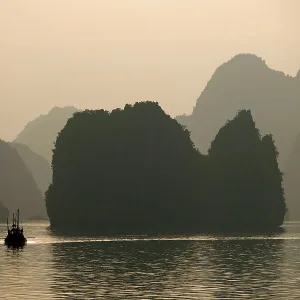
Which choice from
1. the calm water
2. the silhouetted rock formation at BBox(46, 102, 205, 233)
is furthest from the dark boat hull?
the silhouetted rock formation at BBox(46, 102, 205, 233)

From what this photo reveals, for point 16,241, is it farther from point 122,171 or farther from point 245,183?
point 245,183

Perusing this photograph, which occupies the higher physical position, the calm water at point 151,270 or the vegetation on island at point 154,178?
the vegetation on island at point 154,178

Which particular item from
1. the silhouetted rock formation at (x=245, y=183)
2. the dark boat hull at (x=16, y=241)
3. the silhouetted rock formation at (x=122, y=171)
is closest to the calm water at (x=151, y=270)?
the dark boat hull at (x=16, y=241)

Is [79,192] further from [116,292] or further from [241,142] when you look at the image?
[116,292]

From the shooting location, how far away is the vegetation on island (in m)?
187

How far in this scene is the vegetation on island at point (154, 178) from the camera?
187125 mm

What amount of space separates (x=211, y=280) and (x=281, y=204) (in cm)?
12375

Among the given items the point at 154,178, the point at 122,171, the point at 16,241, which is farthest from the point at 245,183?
the point at 16,241

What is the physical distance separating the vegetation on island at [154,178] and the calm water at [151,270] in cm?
5447

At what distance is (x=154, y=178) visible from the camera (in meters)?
191

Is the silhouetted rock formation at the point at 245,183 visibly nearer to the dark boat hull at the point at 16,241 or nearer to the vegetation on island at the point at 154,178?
the vegetation on island at the point at 154,178

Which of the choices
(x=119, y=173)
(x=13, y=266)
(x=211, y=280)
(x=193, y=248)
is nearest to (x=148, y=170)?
(x=119, y=173)

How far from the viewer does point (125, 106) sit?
648 ft

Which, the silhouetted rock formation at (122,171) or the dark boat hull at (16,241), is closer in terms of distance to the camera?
the dark boat hull at (16,241)
